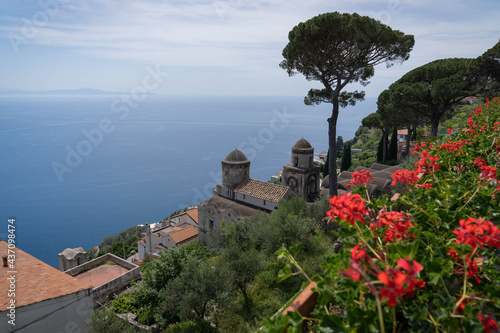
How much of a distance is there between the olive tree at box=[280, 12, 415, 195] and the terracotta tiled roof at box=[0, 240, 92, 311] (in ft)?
41.6

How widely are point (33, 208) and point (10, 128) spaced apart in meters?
97.6

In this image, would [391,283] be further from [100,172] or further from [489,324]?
[100,172]

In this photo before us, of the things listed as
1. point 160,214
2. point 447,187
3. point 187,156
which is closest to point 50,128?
point 187,156

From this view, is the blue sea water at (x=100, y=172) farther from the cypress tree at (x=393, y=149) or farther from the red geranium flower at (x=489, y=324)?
the red geranium flower at (x=489, y=324)

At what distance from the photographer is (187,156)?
120 meters

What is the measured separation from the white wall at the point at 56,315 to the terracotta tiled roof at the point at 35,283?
20 centimetres

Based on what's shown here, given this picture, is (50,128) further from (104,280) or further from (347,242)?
(347,242)

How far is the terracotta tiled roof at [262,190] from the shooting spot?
19.0 m

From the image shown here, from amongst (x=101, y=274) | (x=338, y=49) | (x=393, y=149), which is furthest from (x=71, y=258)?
(x=393, y=149)

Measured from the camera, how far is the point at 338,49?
14.9 metres

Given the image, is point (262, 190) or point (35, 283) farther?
point (262, 190)

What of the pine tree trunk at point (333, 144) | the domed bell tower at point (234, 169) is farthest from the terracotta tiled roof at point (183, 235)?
the pine tree trunk at point (333, 144)

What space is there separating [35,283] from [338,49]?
16.0 meters

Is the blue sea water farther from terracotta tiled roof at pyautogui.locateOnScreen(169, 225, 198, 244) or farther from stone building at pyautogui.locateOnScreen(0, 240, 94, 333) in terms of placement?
stone building at pyautogui.locateOnScreen(0, 240, 94, 333)
